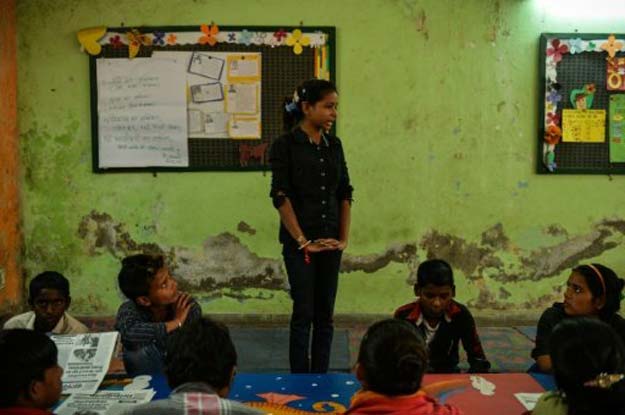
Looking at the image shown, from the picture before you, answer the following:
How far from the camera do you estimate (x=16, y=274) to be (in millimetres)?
4625

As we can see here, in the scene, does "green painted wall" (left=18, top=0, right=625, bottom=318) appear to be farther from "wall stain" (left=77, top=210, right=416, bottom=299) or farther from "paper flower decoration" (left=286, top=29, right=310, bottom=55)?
"paper flower decoration" (left=286, top=29, right=310, bottom=55)

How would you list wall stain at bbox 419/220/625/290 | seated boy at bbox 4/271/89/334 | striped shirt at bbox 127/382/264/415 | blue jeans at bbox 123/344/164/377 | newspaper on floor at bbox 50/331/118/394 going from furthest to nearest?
1. wall stain at bbox 419/220/625/290
2. seated boy at bbox 4/271/89/334
3. blue jeans at bbox 123/344/164/377
4. newspaper on floor at bbox 50/331/118/394
5. striped shirt at bbox 127/382/264/415

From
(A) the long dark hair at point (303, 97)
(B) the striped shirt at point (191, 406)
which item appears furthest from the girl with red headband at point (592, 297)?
(B) the striped shirt at point (191, 406)

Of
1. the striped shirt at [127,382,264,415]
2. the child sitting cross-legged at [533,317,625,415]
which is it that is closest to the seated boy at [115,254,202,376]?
the striped shirt at [127,382,264,415]

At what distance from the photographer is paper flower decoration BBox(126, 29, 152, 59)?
4504mm

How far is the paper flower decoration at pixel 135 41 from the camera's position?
4.50 meters

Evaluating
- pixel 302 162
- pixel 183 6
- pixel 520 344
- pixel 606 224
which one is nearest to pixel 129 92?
pixel 183 6

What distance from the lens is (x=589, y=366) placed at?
61.2 inches

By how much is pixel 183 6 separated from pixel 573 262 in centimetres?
315

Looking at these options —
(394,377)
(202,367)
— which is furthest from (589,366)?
(202,367)

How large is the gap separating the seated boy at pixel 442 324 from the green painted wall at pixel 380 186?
1752 millimetres

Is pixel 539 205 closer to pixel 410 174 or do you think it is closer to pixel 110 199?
pixel 410 174

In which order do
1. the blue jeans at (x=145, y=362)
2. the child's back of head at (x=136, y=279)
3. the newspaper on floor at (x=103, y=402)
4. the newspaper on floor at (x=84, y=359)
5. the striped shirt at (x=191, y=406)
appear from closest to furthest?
the striped shirt at (x=191, y=406) < the newspaper on floor at (x=103, y=402) < the newspaper on floor at (x=84, y=359) < the blue jeans at (x=145, y=362) < the child's back of head at (x=136, y=279)

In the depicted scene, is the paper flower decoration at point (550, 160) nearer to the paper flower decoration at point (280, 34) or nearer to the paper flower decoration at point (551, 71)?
the paper flower decoration at point (551, 71)
